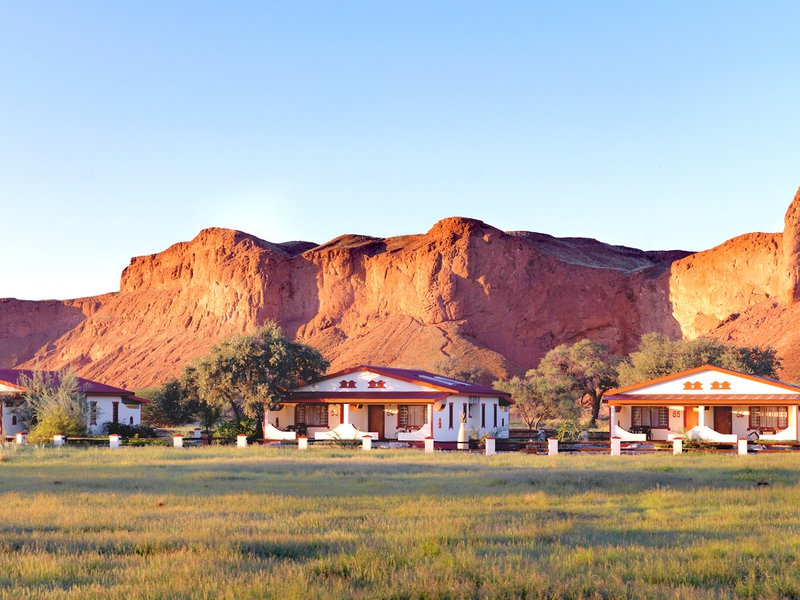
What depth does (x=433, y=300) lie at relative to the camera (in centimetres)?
9856

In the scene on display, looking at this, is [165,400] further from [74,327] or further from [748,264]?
[74,327]

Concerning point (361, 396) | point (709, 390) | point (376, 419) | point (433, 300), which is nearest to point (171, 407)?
point (376, 419)

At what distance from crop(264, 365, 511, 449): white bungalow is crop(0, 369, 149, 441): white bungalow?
10158 millimetres

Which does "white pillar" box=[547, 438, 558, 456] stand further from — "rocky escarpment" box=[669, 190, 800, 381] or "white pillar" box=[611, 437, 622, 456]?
"rocky escarpment" box=[669, 190, 800, 381]

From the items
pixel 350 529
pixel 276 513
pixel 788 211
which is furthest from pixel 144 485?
pixel 788 211

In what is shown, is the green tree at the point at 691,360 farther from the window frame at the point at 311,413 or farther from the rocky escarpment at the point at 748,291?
the window frame at the point at 311,413

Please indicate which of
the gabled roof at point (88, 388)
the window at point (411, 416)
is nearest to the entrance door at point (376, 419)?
the window at point (411, 416)

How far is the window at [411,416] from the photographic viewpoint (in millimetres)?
44500

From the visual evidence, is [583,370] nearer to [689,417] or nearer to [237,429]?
[689,417]

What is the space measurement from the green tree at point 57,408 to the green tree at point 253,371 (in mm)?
6088

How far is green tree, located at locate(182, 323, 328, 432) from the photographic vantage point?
148ft

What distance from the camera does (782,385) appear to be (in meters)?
41.2

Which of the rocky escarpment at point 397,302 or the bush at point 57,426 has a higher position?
the rocky escarpment at point 397,302

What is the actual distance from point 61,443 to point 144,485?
62.6 ft
